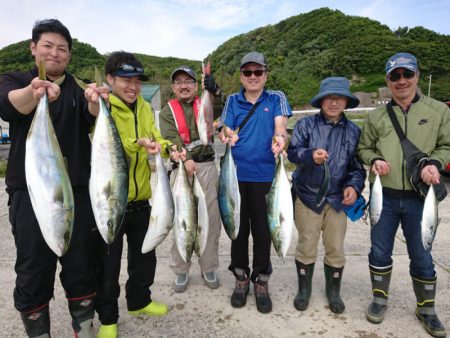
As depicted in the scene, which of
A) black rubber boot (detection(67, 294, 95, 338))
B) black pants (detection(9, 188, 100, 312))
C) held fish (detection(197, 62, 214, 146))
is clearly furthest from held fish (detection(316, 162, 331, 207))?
black rubber boot (detection(67, 294, 95, 338))

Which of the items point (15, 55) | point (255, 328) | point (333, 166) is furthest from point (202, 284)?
point (15, 55)

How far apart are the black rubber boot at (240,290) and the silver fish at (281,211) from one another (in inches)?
31.3

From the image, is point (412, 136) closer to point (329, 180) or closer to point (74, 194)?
point (329, 180)

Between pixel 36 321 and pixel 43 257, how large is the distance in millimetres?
514

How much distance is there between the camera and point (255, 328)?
2719 mm

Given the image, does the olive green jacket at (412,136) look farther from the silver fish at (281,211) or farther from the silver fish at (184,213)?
the silver fish at (184,213)

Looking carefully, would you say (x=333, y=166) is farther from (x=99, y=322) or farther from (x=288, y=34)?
(x=288, y=34)

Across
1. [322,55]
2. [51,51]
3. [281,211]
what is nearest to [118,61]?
[51,51]

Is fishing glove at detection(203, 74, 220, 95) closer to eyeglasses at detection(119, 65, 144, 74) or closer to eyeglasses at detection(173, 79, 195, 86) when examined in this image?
eyeglasses at detection(173, 79, 195, 86)

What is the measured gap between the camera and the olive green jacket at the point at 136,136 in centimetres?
253

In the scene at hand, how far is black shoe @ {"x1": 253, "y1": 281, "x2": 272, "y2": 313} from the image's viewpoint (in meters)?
2.96

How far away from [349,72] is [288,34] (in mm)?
26588

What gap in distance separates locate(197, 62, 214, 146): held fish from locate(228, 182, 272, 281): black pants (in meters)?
0.59

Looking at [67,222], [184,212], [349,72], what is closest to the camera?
[67,222]
